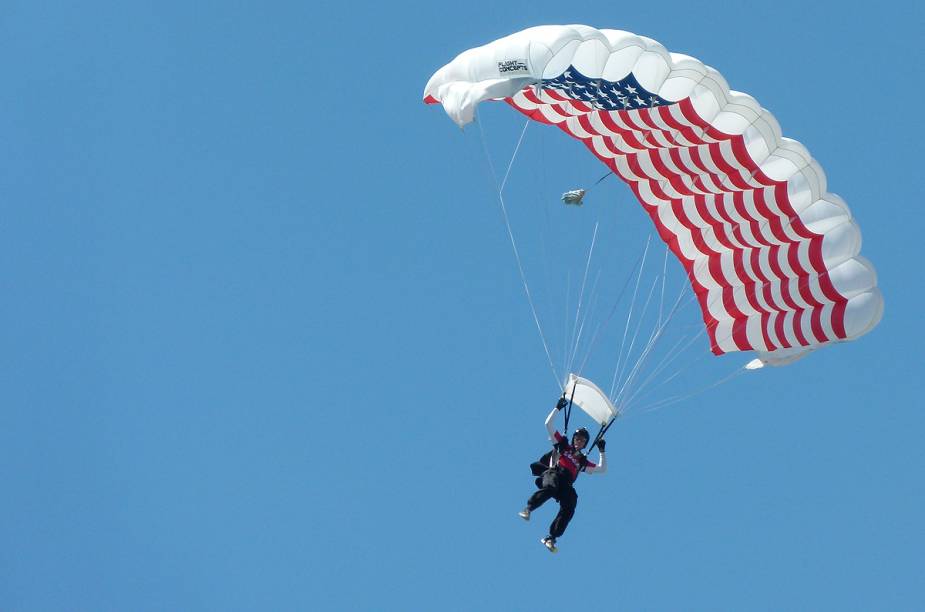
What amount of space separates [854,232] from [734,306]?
2220 millimetres

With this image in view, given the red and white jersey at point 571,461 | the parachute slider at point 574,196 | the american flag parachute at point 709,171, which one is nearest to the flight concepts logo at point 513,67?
the american flag parachute at point 709,171

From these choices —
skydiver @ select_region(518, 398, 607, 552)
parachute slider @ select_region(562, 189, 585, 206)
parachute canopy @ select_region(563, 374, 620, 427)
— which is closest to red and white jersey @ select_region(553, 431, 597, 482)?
skydiver @ select_region(518, 398, 607, 552)

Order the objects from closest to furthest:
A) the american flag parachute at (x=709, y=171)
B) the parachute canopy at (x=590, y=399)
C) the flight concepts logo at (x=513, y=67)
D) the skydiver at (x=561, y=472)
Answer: the flight concepts logo at (x=513, y=67)
the american flag parachute at (x=709, y=171)
the skydiver at (x=561, y=472)
the parachute canopy at (x=590, y=399)

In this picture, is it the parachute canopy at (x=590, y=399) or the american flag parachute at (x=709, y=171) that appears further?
the parachute canopy at (x=590, y=399)

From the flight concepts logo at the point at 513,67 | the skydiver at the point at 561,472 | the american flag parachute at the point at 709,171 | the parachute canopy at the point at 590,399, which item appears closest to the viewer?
the flight concepts logo at the point at 513,67

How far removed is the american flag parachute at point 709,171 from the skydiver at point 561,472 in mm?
2806

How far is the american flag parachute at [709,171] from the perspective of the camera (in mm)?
19359

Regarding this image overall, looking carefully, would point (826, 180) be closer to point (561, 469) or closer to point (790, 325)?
point (790, 325)

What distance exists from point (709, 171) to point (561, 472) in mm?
4103

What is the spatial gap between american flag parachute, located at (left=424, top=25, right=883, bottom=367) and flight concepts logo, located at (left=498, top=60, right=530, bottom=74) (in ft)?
0.05

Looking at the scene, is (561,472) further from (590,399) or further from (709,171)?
(709,171)

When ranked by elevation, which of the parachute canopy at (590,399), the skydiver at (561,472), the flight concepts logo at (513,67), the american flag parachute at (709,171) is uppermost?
the american flag parachute at (709,171)

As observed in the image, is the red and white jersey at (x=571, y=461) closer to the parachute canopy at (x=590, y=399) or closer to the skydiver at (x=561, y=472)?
the skydiver at (x=561, y=472)

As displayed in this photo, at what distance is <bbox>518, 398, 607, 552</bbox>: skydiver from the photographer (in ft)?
68.1
